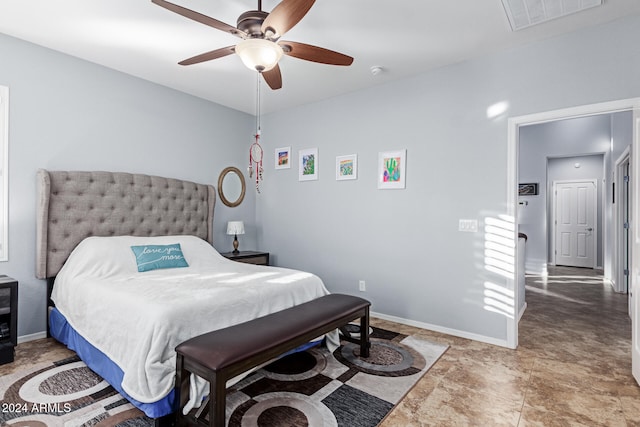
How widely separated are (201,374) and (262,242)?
329cm

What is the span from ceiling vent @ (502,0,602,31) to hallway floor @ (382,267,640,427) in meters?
2.60

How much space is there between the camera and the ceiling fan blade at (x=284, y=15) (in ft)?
5.65

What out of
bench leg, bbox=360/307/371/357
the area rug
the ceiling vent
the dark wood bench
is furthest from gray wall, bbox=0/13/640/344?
the dark wood bench

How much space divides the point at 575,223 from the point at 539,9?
21.3 feet

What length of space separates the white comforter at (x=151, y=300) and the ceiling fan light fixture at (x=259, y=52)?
4.81ft

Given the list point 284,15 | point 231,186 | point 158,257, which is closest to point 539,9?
point 284,15

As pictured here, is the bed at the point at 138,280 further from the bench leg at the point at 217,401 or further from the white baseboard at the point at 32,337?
the bench leg at the point at 217,401

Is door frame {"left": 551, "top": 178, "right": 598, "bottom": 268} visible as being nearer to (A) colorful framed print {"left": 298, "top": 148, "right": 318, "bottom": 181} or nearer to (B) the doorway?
(B) the doorway

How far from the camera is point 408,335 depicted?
3273mm

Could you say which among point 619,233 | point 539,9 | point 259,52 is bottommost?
point 619,233

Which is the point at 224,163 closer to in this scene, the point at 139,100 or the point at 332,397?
the point at 139,100

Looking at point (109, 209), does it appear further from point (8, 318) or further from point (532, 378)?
point (532, 378)

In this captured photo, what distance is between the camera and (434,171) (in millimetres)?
3441

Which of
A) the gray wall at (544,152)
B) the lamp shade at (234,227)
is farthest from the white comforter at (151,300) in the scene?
the gray wall at (544,152)
